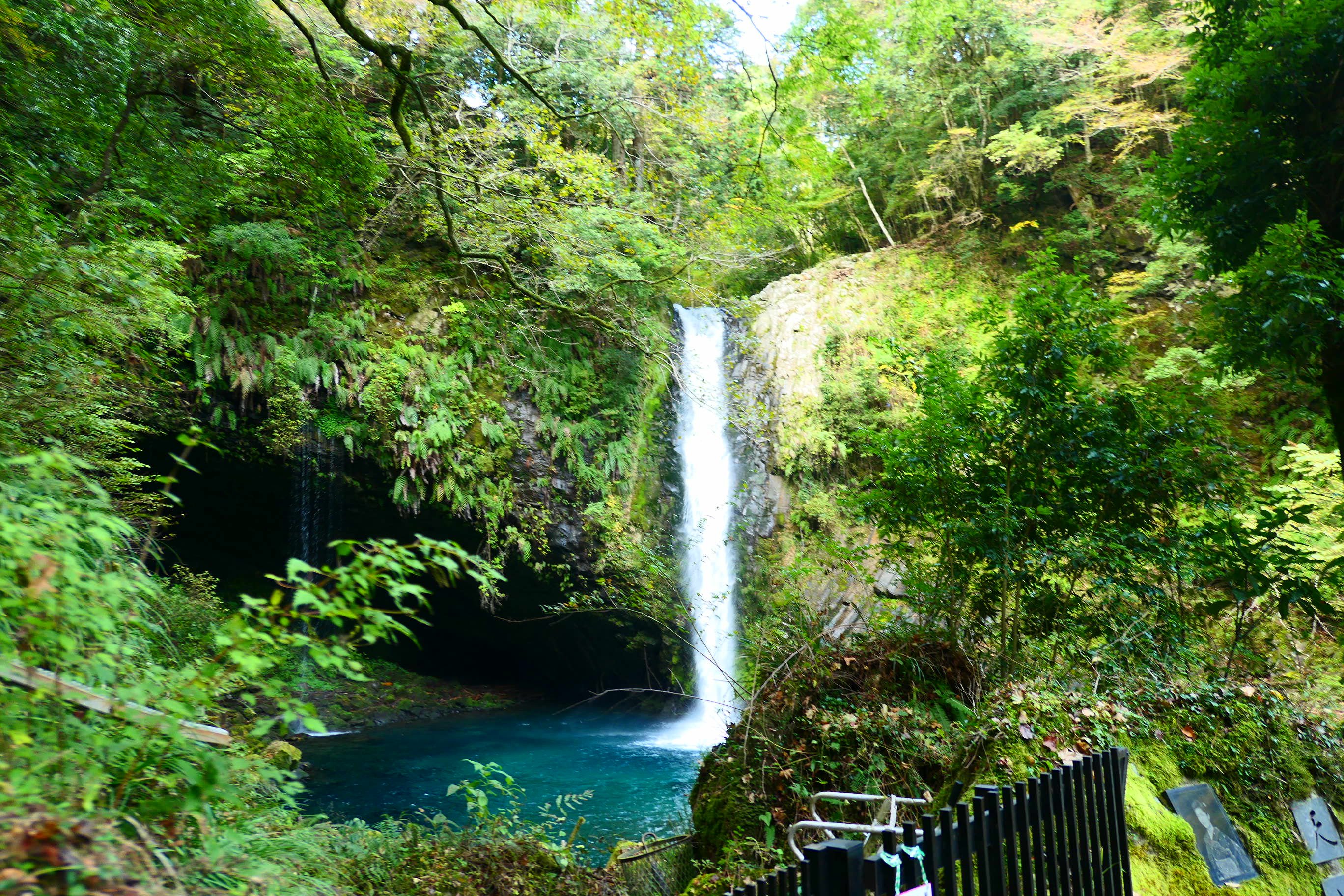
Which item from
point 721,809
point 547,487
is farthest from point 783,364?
point 721,809

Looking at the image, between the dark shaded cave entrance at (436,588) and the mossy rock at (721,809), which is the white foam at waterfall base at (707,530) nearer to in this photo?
the dark shaded cave entrance at (436,588)

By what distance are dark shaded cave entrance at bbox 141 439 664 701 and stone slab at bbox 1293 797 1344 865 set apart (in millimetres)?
8876

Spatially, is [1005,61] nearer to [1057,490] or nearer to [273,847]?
[1057,490]

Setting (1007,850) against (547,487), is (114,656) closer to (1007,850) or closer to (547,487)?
(1007,850)

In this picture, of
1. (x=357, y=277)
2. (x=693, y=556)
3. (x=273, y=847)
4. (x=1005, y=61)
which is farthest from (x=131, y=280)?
(x=1005, y=61)

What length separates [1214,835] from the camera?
384 centimetres

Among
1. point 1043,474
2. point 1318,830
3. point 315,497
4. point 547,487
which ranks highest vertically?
point 547,487

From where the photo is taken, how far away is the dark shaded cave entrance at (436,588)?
13.0 metres

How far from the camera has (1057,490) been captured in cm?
612

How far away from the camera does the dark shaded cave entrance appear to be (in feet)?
42.6

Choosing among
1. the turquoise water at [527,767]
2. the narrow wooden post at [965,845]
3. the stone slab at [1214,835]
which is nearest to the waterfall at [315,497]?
the turquoise water at [527,767]

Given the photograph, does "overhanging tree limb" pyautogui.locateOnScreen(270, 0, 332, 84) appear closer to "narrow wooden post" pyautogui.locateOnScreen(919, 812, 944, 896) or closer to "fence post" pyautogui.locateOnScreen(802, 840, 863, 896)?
"fence post" pyautogui.locateOnScreen(802, 840, 863, 896)

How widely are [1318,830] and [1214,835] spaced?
89 cm

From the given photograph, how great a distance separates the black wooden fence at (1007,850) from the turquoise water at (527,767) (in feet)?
15.1
